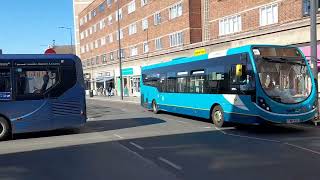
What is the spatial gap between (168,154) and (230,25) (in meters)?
26.7

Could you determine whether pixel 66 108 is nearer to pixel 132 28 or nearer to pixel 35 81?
pixel 35 81

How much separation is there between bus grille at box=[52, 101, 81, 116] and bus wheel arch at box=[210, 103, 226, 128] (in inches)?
196

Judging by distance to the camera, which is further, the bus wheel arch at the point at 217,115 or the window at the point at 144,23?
the window at the point at 144,23

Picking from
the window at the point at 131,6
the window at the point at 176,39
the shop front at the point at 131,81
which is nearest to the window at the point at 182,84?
the window at the point at 176,39

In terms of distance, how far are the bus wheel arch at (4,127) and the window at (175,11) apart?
31911mm

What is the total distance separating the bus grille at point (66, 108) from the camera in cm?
1586

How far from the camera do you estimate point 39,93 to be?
15680 millimetres

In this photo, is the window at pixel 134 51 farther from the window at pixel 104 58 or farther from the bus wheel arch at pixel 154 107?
the bus wheel arch at pixel 154 107

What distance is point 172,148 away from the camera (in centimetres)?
1185

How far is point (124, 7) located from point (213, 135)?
50085mm

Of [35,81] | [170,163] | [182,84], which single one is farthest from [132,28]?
[170,163]

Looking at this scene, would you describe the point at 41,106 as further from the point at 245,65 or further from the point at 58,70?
the point at 245,65

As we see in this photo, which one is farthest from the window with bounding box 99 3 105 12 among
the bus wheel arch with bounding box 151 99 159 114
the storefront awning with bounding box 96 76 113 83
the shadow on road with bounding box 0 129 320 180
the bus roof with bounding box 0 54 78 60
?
the shadow on road with bounding box 0 129 320 180

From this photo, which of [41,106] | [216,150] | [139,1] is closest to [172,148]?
[216,150]
